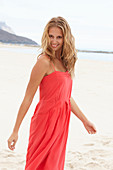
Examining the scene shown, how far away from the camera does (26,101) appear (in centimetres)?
201

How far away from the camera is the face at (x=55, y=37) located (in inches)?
80.6

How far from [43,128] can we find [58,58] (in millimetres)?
552

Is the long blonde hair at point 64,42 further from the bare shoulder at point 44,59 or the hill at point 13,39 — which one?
the hill at point 13,39

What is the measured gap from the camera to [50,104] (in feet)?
6.72

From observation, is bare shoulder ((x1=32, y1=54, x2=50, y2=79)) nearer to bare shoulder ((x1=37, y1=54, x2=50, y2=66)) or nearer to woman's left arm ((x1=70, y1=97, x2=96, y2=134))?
bare shoulder ((x1=37, y1=54, x2=50, y2=66))

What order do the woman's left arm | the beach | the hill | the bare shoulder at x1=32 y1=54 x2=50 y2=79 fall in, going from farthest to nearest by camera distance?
the hill → the beach → the woman's left arm → the bare shoulder at x1=32 y1=54 x2=50 y2=79

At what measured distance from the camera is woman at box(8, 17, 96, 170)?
2.02 m

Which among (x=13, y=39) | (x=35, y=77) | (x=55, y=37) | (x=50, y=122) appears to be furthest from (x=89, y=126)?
(x=13, y=39)

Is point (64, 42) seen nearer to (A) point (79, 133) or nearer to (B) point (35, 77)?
(B) point (35, 77)

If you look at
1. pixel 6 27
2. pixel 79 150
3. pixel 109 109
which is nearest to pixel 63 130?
pixel 79 150

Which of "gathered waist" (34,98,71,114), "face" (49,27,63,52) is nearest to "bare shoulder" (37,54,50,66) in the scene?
"face" (49,27,63,52)

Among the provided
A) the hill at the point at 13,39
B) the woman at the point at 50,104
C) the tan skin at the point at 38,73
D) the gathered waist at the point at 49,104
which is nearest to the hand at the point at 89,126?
the woman at the point at 50,104

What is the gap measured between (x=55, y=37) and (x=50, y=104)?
1.62 feet

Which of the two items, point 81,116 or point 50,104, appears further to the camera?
point 81,116
